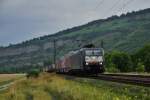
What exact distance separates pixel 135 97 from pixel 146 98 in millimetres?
1112

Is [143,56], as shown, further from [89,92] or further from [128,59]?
[89,92]

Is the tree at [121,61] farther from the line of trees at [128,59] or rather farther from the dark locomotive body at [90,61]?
the dark locomotive body at [90,61]

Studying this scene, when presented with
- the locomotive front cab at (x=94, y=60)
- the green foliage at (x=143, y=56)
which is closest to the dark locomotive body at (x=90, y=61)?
the locomotive front cab at (x=94, y=60)

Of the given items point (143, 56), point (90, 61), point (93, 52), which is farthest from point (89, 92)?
point (143, 56)

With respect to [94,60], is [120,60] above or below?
above

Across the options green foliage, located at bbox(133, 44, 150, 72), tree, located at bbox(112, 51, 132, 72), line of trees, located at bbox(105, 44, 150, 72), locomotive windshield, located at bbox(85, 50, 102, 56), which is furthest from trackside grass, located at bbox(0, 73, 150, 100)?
tree, located at bbox(112, 51, 132, 72)

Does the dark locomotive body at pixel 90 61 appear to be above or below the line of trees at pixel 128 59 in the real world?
below

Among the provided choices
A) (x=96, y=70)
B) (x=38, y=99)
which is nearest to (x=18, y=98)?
(x=38, y=99)

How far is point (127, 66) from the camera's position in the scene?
14088cm

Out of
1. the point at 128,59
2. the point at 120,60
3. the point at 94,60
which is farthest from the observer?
the point at 120,60

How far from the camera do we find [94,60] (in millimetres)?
59875

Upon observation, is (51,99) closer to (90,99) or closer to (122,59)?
(90,99)

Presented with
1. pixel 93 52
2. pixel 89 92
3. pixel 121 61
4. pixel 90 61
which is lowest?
pixel 89 92

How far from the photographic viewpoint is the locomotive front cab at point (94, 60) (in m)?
59.0
